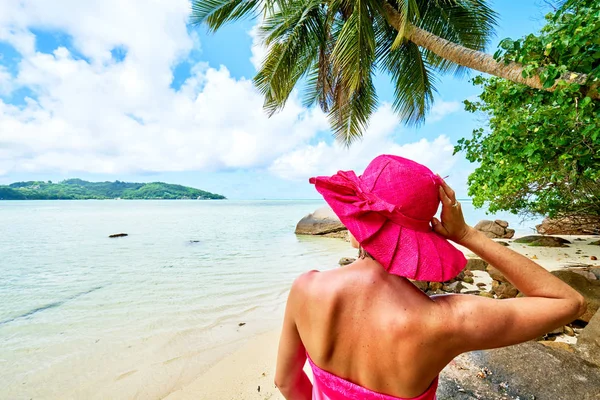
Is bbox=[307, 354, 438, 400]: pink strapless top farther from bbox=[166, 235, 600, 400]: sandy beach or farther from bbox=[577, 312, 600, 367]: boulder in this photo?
bbox=[577, 312, 600, 367]: boulder

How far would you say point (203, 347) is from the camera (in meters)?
4.58

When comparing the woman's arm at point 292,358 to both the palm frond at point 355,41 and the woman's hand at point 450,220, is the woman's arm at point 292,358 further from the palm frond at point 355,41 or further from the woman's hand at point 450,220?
the palm frond at point 355,41

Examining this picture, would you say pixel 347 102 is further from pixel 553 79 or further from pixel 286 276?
pixel 553 79

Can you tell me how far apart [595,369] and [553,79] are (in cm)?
296

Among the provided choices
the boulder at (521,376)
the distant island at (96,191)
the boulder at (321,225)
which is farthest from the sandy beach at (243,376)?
the distant island at (96,191)

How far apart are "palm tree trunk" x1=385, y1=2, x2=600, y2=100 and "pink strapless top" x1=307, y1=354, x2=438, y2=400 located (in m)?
4.07

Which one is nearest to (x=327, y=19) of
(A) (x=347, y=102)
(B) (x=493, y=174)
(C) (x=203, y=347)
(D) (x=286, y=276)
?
(A) (x=347, y=102)

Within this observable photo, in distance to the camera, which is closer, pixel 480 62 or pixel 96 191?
pixel 480 62

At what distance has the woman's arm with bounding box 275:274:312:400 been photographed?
3.66ft

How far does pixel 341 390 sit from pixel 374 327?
0.32 metres

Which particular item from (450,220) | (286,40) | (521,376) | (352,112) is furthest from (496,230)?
(450,220)

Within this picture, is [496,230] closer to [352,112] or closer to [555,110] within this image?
[352,112]

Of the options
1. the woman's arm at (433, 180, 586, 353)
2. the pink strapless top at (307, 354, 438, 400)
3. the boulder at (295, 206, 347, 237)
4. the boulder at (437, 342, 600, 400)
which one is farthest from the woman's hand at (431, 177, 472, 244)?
the boulder at (295, 206, 347, 237)

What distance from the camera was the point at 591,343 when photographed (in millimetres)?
3117
